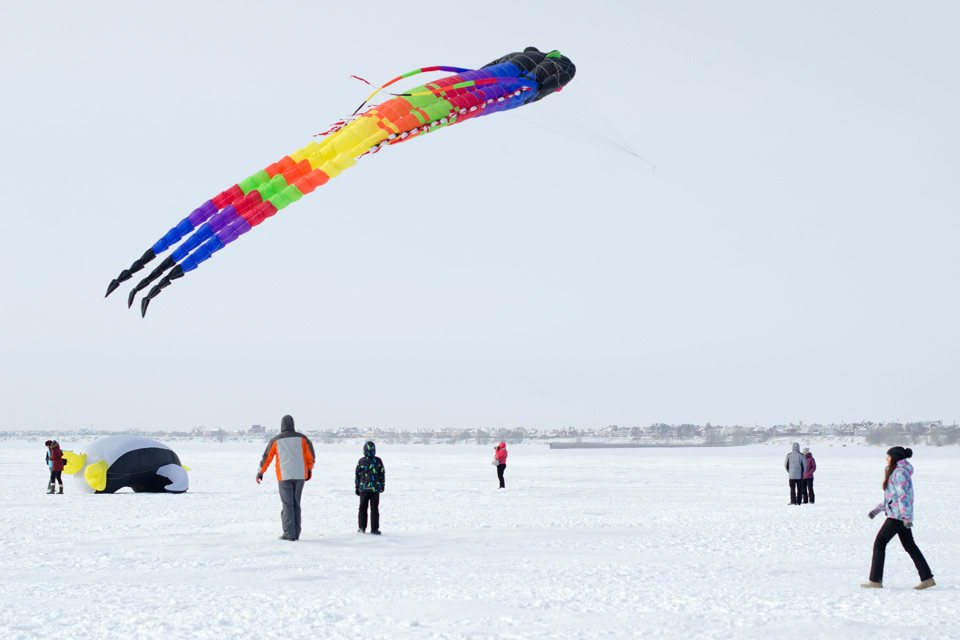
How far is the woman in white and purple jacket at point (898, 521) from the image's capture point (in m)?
7.40

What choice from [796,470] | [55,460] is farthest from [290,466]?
[55,460]

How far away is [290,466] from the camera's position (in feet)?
34.4

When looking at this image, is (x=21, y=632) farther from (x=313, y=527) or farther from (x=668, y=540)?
(x=668, y=540)

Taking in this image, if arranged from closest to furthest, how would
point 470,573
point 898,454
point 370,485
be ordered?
1. point 898,454
2. point 470,573
3. point 370,485

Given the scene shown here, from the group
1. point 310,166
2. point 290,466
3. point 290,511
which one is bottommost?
point 290,511

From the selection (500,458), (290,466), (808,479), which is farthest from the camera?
(500,458)

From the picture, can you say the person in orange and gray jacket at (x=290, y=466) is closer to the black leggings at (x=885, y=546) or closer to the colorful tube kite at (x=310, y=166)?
the colorful tube kite at (x=310, y=166)

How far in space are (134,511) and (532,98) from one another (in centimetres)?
1085

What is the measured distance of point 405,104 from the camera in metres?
15.2

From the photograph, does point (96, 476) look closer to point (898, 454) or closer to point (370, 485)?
point (370, 485)

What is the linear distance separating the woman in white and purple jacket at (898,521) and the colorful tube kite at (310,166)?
9.53m

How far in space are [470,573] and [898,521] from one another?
3.77 metres

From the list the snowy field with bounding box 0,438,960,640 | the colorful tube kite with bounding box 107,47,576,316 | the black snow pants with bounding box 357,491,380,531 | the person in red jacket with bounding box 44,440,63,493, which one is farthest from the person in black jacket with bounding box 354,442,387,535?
the person in red jacket with bounding box 44,440,63,493

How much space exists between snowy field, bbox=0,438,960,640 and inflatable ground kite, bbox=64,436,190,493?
3.04 meters
